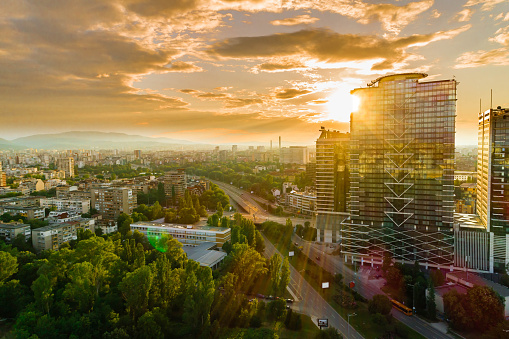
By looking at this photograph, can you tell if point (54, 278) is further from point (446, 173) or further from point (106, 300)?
point (446, 173)

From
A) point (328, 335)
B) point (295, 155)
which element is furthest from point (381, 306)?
point (295, 155)

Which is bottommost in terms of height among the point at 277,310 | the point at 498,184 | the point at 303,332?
the point at 303,332

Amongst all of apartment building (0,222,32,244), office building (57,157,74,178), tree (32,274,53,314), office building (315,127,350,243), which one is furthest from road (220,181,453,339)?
office building (57,157,74,178)

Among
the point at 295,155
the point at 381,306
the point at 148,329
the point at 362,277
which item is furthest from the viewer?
the point at 295,155

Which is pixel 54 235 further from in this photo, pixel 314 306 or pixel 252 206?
pixel 252 206

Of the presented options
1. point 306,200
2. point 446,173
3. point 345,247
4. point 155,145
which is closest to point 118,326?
point 345,247

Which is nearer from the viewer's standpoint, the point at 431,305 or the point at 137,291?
the point at 137,291

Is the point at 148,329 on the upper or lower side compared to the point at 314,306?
upper

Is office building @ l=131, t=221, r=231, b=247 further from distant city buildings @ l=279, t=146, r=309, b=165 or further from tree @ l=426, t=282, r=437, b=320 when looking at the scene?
distant city buildings @ l=279, t=146, r=309, b=165
